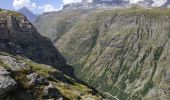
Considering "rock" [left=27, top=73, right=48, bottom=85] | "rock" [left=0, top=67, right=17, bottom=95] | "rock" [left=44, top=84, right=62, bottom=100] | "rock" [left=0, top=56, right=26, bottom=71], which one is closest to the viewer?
"rock" [left=0, top=67, right=17, bottom=95]

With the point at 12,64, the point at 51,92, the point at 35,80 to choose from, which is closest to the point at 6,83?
the point at 35,80

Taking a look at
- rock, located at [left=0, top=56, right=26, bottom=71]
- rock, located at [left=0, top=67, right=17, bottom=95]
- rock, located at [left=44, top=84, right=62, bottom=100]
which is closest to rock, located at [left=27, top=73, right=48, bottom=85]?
rock, located at [left=44, top=84, right=62, bottom=100]

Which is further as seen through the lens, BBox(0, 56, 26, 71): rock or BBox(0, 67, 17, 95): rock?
BBox(0, 56, 26, 71): rock

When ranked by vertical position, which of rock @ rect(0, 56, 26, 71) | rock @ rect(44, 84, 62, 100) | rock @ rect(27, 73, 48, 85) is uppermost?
rock @ rect(0, 56, 26, 71)

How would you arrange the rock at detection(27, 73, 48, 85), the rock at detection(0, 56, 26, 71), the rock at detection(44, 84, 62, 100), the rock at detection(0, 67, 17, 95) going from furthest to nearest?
the rock at detection(0, 56, 26, 71), the rock at detection(44, 84, 62, 100), the rock at detection(27, 73, 48, 85), the rock at detection(0, 67, 17, 95)

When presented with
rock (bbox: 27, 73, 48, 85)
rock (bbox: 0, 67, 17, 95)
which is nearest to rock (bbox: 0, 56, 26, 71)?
rock (bbox: 27, 73, 48, 85)

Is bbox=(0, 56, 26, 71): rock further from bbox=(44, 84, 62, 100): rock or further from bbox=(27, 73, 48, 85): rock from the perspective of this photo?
bbox=(44, 84, 62, 100): rock

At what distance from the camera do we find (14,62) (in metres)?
66.4

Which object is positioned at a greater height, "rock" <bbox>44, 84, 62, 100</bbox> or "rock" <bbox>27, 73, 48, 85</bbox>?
"rock" <bbox>27, 73, 48, 85</bbox>

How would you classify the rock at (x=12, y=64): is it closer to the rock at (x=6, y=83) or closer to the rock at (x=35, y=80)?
the rock at (x=35, y=80)

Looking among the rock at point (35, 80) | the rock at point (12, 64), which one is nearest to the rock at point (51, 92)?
the rock at point (35, 80)

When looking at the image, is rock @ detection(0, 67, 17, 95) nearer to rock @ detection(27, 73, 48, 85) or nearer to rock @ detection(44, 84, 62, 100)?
rock @ detection(27, 73, 48, 85)

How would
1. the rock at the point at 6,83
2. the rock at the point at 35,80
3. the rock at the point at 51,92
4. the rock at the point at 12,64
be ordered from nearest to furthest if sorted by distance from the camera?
1. the rock at the point at 6,83
2. the rock at the point at 35,80
3. the rock at the point at 51,92
4. the rock at the point at 12,64

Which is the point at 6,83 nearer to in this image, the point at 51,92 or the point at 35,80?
the point at 35,80
